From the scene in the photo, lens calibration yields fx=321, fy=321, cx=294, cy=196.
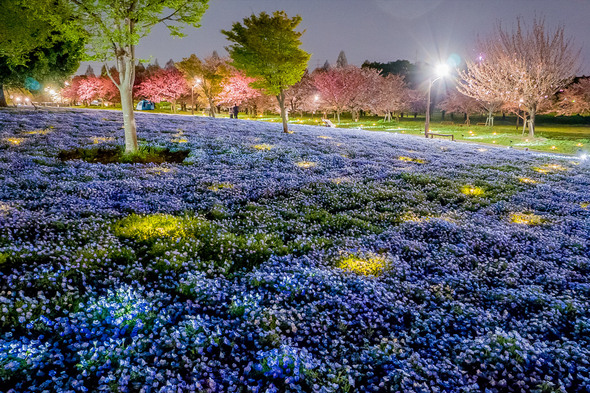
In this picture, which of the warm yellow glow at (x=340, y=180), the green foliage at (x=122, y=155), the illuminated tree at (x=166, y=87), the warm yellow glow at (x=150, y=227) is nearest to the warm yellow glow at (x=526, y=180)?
the warm yellow glow at (x=340, y=180)

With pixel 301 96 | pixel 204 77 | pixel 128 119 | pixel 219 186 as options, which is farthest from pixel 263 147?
pixel 301 96

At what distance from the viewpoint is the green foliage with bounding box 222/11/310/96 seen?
2920 centimetres

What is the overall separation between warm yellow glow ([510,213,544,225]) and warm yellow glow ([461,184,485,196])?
2.63 meters

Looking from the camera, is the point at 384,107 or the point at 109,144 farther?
the point at 384,107

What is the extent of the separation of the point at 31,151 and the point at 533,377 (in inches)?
813

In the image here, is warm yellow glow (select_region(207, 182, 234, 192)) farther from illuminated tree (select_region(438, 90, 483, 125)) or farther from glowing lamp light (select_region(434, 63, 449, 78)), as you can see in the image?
illuminated tree (select_region(438, 90, 483, 125))

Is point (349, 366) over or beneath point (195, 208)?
beneath

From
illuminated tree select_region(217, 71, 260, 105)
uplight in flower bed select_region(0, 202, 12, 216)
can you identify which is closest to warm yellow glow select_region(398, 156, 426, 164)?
uplight in flower bed select_region(0, 202, 12, 216)

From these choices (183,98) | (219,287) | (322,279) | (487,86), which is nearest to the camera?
(219,287)

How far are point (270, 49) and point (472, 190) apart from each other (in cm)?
2255

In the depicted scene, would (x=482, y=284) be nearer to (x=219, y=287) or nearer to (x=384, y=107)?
(x=219, y=287)

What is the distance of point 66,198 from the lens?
9.73m

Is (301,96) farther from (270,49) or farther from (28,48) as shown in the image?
(28,48)

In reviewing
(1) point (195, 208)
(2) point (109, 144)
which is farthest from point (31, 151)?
(1) point (195, 208)
